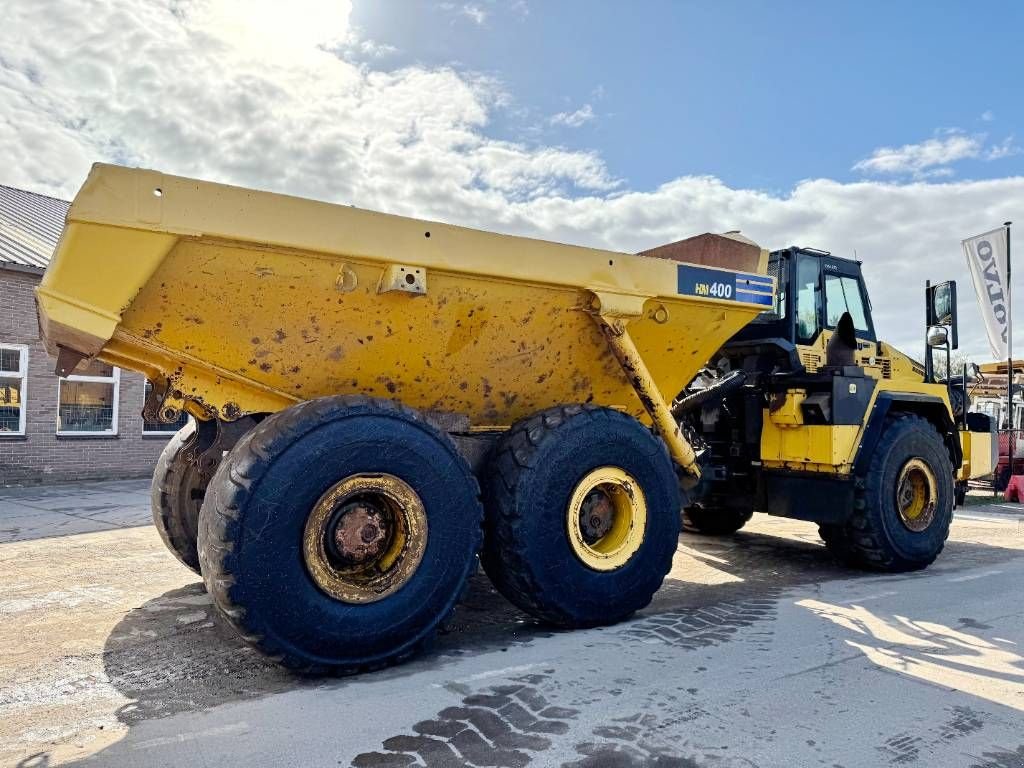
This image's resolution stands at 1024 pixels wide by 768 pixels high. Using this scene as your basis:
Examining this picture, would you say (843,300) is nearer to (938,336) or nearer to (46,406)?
(938,336)

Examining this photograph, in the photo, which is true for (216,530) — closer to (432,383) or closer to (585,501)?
(432,383)

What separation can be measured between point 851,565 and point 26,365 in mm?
12804

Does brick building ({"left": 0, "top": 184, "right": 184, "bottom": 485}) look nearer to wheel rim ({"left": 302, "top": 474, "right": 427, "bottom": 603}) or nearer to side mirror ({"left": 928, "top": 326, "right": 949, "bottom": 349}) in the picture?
wheel rim ({"left": 302, "top": 474, "right": 427, "bottom": 603})

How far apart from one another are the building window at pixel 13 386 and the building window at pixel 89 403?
0.59 metres

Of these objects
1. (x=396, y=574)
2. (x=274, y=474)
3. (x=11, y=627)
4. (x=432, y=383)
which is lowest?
(x=11, y=627)

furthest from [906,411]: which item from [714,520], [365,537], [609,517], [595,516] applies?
[365,537]

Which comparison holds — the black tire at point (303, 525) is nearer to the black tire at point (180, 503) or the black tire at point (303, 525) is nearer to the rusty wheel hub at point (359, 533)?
the rusty wheel hub at point (359, 533)

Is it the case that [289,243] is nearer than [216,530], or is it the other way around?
[216,530]

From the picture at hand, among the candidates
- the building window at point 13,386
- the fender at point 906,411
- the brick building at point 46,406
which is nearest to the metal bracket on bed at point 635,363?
the fender at point 906,411

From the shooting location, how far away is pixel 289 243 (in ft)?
12.4

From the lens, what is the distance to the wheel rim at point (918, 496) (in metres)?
6.73

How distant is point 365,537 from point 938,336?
578 centimetres

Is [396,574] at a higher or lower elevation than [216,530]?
lower

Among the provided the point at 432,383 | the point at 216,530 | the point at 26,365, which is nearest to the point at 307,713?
the point at 216,530
